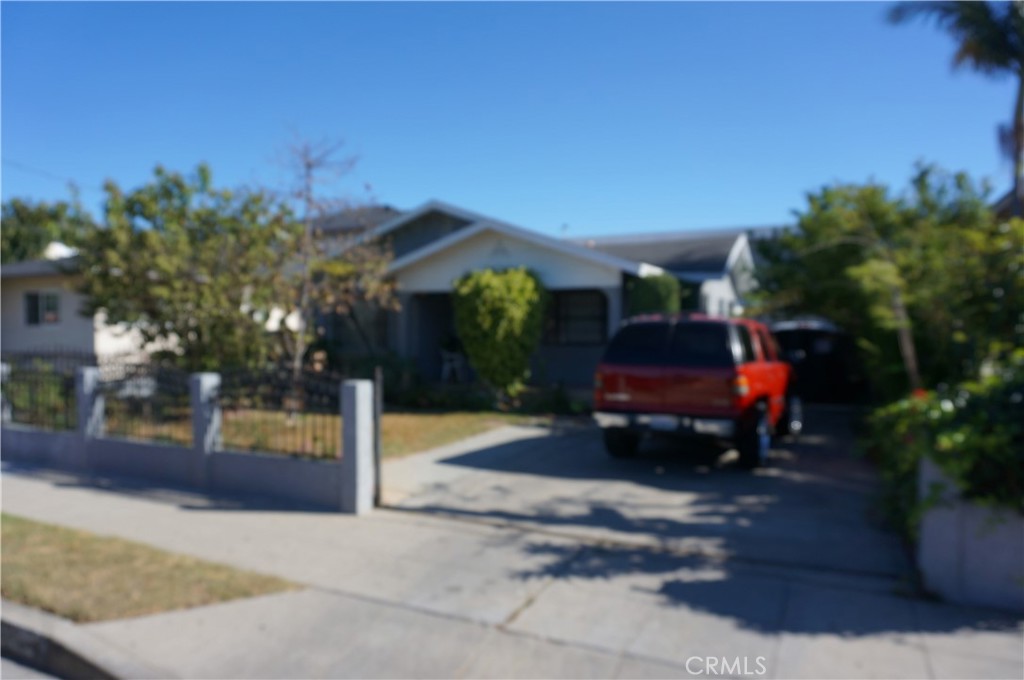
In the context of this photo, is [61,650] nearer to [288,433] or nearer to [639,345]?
[288,433]

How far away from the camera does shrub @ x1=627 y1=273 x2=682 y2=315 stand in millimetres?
12859

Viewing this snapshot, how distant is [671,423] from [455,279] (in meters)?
7.22

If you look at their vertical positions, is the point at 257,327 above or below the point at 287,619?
above

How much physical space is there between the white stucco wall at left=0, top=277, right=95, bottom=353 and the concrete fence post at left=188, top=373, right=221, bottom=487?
11890mm

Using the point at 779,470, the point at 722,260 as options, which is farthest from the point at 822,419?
the point at 779,470

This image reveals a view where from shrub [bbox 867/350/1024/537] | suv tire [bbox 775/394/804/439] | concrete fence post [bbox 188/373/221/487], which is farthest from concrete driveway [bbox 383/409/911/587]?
concrete fence post [bbox 188/373/221/487]

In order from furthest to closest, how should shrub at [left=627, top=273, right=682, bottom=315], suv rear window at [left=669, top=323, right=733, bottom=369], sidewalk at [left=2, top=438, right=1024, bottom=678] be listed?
shrub at [left=627, top=273, right=682, bottom=315] → suv rear window at [left=669, top=323, right=733, bottom=369] → sidewalk at [left=2, top=438, right=1024, bottom=678]

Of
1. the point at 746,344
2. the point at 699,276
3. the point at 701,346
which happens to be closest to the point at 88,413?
the point at 701,346

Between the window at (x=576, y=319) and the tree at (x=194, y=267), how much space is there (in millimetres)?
6624

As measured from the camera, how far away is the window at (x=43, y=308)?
61.1ft

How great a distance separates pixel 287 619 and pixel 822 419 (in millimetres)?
11095

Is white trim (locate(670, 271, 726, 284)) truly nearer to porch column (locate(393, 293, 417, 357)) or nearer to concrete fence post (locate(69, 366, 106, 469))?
porch column (locate(393, 293, 417, 357))

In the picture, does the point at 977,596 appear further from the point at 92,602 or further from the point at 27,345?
the point at 27,345

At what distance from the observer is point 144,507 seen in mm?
7168
